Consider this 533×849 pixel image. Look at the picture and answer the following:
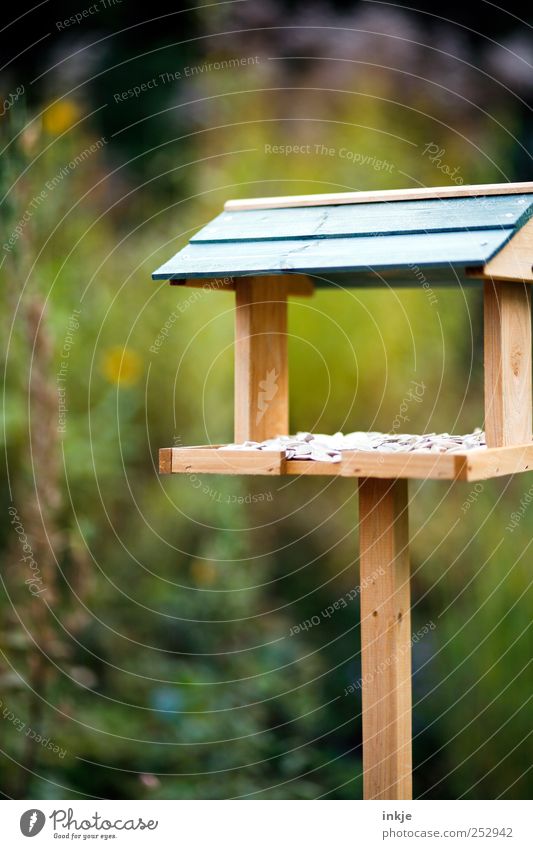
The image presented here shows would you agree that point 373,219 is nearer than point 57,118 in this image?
Yes

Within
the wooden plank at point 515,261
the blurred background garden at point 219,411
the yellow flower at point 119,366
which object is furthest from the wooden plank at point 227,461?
the yellow flower at point 119,366

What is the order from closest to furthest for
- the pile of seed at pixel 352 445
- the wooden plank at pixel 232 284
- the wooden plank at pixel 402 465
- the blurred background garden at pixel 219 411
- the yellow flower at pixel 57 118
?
the wooden plank at pixel 402 465, the pile of seed at pixel 352 445, the wooden plank at pixel 232 284, the blurred background garden at pixel 219 411, the yellow flower at pixel 57 118

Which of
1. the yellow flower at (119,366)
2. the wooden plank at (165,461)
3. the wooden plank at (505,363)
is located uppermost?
the yellow flower at (119,366)

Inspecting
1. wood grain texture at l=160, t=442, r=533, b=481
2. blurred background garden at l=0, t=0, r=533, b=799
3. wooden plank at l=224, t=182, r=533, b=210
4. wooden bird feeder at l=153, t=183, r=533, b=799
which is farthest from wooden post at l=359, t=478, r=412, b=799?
blurred background garden at l=0, t=0, r=533, b=799

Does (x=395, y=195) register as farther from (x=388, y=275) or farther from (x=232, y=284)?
(x=232, y=284)

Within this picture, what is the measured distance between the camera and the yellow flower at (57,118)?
2697 millimetres

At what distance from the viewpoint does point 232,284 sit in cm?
176

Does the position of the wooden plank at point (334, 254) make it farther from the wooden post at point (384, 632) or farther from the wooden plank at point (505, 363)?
the wooden post at point (384, 632)

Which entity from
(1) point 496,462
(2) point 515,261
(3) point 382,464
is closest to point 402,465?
(3) point 382,464

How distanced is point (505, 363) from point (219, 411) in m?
1.61

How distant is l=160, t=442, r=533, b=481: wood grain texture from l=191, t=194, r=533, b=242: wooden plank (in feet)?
1.12

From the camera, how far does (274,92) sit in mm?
3408

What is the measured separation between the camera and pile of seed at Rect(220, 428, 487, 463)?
1478 mm
